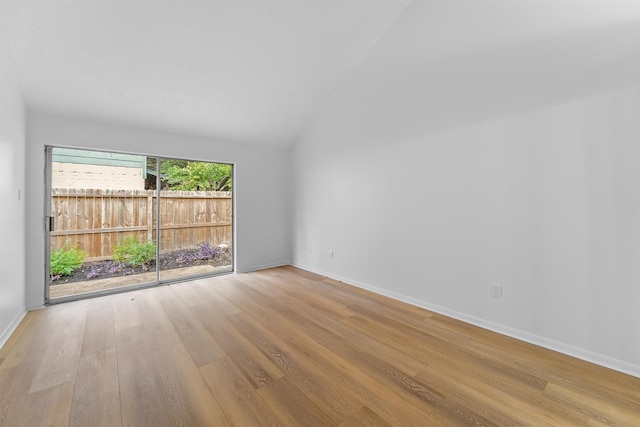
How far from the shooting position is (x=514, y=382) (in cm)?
159

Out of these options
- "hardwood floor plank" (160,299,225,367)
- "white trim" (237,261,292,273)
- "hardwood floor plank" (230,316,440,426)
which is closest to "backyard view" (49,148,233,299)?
"white trim" (237,261,292,273)

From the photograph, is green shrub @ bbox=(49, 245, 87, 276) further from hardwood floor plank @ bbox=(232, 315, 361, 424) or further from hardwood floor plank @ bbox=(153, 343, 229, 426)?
hardwood floor plank @ bbox=(232, 315, 361, 424)

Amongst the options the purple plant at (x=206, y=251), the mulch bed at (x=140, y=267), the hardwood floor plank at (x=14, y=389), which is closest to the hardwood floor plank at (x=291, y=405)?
the hardwood floor plank at (x=14, y=389)

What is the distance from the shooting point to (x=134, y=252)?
3.61 meters

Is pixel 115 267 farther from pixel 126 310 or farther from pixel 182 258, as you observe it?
pixel 126 310

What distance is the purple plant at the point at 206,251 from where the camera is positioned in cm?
414

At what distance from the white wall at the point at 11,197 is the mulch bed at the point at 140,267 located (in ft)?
2.02

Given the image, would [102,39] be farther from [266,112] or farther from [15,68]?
[266,112]

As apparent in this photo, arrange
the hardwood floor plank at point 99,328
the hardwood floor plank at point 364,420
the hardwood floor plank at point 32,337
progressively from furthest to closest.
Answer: the hardwood floor plank at point 99,328 → the hardwood floor plank at point 32,337 → the hardwood floor plank at point 364,420

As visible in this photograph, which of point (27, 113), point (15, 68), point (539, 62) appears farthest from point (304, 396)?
point (27, 113)

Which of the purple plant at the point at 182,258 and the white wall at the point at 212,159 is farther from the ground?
the white wall at the point at 212,159

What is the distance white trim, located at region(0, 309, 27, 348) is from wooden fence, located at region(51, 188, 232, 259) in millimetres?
796

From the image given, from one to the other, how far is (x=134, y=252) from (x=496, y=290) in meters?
4.38

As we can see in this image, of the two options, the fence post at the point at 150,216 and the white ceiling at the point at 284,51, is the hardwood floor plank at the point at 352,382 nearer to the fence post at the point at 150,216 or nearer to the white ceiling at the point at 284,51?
the white ceiling at the point at 284,51
